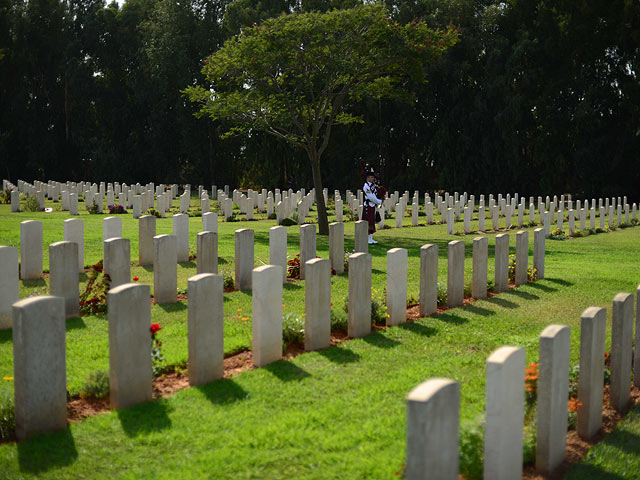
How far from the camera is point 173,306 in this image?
29.5ft

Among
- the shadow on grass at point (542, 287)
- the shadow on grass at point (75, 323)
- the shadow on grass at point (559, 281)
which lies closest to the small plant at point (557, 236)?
the shadow on grass at point (559, 281)

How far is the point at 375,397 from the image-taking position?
5602mm

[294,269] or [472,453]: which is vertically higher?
[294,269]

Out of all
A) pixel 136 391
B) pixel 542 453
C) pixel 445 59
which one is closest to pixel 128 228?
pixel 136 391

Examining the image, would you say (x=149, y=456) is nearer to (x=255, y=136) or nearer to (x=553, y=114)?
(x=553, y=114)

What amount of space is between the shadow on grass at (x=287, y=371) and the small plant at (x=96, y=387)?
1.44 metres

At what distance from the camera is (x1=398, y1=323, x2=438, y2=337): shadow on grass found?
25.7ft

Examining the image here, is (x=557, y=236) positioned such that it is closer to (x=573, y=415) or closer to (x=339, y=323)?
(x=339, y=323)

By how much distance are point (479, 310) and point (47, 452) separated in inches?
233

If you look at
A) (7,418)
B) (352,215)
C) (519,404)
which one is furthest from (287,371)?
(352,215)

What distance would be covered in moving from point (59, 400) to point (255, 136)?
38.5 metres

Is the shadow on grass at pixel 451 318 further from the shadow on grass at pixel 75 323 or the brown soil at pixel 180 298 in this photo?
the shadow on grass at pixel 75 323

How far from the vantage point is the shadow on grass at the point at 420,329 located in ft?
25.7

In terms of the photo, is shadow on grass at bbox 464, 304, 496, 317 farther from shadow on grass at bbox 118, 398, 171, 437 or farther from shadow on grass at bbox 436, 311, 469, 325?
shadow on grass at bbox 118, 398, 171, 437
